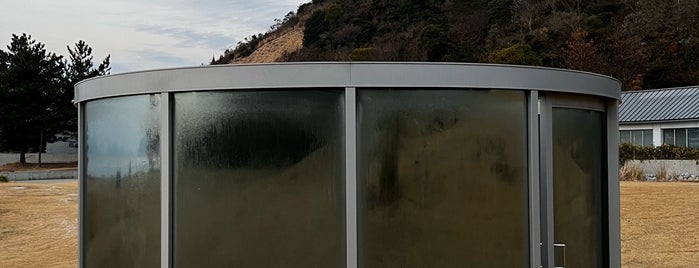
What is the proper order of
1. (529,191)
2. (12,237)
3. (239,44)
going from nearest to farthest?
(529,191)
(12,237)
(239,44)

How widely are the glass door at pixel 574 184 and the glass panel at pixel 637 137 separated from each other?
25.9 m

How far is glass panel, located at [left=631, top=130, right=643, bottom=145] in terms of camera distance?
2903 centimetres

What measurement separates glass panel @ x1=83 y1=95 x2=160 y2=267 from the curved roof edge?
0.14 meters

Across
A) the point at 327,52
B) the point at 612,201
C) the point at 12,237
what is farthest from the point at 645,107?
the point at 327,52

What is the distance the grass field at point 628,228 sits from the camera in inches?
493

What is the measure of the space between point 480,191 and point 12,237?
603 inches

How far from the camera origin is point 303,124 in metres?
3.86

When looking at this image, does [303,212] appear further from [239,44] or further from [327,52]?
[239,44]

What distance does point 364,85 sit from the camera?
12.4 feet

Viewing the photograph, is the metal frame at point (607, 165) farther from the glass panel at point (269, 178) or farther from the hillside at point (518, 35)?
the hillside at point (518, 35)

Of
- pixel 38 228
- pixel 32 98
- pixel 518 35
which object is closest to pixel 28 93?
pixel 32 98

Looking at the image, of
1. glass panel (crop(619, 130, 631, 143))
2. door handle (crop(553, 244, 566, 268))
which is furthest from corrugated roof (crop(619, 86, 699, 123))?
door handle (crop(553, 244, 566, 268))

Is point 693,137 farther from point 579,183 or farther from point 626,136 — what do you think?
point 579,183

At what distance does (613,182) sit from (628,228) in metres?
10.2
